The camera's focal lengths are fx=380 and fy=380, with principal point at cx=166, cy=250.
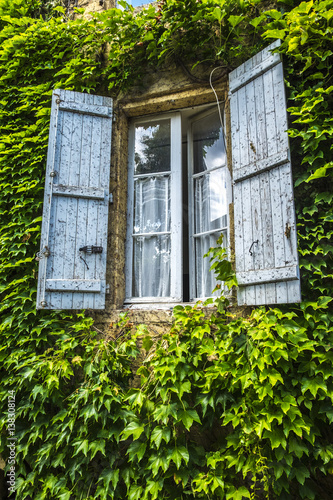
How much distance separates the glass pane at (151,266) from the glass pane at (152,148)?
2.17 feet

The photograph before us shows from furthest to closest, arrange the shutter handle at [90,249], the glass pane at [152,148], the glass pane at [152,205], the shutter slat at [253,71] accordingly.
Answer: the glass pane at [152,148] → the glass pane at [152,205] → the shutter handle at [90,249] → the shutter slat at [253,71]

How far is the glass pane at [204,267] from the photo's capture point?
312 centimetres

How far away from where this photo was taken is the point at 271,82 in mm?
2715

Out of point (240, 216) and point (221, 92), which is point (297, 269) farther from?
point (221, 92)

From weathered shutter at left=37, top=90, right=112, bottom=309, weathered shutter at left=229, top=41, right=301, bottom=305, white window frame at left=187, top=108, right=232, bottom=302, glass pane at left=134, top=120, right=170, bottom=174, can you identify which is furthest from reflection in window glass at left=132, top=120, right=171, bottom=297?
weathered shutter at left=229, top=41, right=301, bottom=305

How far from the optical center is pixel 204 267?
3188 mm

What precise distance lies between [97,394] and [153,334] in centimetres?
61

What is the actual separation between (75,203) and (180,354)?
156 cm

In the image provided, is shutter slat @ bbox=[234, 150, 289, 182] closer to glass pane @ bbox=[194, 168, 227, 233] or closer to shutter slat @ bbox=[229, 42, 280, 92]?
glass pane @ bbox=[194, 168, 227, 233]

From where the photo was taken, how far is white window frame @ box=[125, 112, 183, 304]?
10.5 feet

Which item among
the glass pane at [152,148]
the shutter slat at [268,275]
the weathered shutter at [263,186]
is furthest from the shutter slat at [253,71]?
the shutter slat at [268,275]

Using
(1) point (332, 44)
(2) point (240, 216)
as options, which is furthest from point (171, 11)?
(2) point (240, 216)

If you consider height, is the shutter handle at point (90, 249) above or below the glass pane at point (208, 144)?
below

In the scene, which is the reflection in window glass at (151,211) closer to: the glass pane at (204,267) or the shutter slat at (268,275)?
the glass pane at (204,267)
